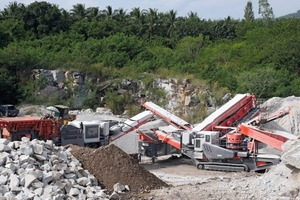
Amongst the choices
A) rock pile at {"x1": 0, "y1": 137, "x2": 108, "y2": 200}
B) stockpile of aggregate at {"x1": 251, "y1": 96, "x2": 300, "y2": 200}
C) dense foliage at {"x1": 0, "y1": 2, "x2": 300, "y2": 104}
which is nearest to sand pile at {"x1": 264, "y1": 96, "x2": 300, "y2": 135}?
stockpile of aggregate at {"x1": 251, "y1": 96, "x2": 300, "y2": 200}

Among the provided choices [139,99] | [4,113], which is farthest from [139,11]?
[4,113]

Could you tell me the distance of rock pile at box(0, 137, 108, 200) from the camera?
37.9 ft

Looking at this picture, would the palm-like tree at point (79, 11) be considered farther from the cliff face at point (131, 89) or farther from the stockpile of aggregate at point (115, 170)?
the stockpile of aggregate at point (115, 170)

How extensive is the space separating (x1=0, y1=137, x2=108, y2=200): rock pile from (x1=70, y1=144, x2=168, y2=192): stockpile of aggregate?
14.2 inches

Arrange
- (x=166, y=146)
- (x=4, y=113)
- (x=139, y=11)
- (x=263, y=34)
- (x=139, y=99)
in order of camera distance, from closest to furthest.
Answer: (x=166, y=146) → (x=4, y=113) → (x=139, y=99) → (x=263, y=34) → (x=139, y=11)

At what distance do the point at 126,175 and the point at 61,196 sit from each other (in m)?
2.46

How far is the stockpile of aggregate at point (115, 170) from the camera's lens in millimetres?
13359

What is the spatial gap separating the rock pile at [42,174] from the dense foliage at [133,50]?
17.4 m

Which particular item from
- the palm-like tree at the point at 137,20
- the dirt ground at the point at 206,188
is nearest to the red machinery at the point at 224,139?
the dirt ground at the point at 206,188

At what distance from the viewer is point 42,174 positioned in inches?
479

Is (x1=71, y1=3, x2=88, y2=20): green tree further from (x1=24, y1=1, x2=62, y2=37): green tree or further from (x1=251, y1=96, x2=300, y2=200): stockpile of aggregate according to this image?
(x1=251, y1=96, x2=300, y2=200): stockpile of aggregate

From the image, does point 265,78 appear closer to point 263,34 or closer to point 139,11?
point 263,34

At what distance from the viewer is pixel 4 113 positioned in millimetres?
27484

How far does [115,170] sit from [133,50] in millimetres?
26328
